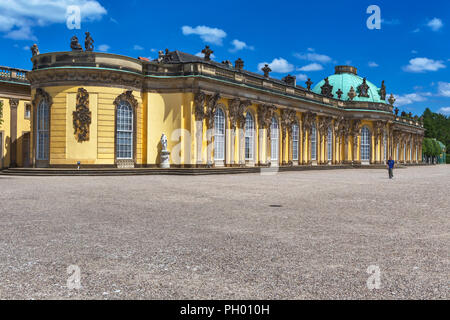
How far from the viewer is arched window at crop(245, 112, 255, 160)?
3997 centimetres

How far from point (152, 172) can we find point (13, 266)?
2491 centimetres

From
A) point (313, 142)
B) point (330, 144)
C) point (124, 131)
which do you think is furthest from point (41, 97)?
point (330, 144)

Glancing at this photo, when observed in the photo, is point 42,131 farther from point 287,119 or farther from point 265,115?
point 287,119

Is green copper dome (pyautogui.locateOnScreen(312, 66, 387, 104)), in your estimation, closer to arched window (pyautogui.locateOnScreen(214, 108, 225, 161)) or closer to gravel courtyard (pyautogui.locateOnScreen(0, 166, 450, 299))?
arched window (pyautogui.locateOnScreen(214, 108, 225, 161))

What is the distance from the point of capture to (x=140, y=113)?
109 ft

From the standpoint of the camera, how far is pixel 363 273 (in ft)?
17.5

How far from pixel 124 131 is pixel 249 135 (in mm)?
12820

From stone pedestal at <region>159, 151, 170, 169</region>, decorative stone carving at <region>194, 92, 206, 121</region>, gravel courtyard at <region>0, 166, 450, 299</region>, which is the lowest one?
gravel courtyard at <region>0, 166, 450, 299</region>

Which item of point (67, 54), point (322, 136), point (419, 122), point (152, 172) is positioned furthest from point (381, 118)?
point (67, 54)

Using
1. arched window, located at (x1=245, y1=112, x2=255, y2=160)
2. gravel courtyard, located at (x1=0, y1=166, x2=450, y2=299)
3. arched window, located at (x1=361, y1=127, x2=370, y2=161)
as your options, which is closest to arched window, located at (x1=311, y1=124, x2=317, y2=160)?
arched window, located at (x1=361, y1=127, x2=370, y2=161)

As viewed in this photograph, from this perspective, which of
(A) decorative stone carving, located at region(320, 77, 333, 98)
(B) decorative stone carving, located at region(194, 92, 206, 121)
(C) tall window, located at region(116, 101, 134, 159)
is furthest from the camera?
(A) decorative stone carving, located at region(320, 77, 333, 98)

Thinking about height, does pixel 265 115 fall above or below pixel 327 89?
below

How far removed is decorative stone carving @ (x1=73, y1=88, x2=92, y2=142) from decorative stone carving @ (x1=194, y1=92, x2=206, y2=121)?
8.28 metres

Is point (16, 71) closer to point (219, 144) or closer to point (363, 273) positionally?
point (219, 144)
